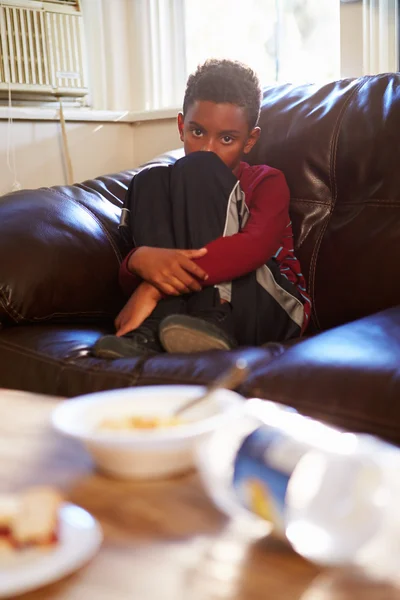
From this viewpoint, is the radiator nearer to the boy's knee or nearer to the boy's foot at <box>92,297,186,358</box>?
the boy's knee

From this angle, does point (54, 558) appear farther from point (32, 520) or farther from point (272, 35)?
point (272, 35)

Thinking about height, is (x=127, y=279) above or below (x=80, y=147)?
below

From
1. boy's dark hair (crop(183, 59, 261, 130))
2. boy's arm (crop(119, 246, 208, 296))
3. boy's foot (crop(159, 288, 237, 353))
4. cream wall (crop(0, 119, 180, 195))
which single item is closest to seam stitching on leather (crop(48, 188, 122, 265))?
boy's arm (crop(119, 246, 208, 296))

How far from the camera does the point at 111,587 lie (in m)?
0.43

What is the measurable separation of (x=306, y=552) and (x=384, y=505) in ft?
0.20

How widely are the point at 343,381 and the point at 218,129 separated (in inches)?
34.0

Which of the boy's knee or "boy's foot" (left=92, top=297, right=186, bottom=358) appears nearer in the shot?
"boy's foot" (left=92, top=297, right=186, bottom=358)

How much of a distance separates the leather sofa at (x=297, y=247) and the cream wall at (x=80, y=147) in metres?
0.76

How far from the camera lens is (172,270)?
1415 millimetres

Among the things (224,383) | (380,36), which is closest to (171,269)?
(224,383)

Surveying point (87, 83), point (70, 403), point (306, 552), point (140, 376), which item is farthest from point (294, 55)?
point (306, 552)

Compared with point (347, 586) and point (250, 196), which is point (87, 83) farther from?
point (347, 586)

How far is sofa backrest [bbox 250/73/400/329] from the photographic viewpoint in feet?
5.39

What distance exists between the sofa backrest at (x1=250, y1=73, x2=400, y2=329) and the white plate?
1269mm
